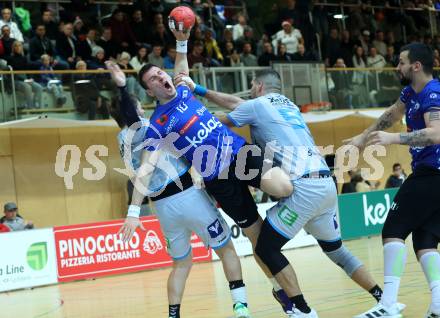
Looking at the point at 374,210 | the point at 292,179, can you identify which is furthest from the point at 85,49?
the point at 292,179

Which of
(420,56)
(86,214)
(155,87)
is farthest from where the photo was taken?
(86,214)

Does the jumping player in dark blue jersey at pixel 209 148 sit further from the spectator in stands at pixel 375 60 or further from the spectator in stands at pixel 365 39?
the spectator in stands at pixel 365 39

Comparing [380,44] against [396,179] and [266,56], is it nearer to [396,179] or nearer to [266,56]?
[396,179]

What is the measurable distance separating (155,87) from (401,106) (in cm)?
237

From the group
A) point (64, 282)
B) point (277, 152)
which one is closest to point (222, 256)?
point (277, 152)

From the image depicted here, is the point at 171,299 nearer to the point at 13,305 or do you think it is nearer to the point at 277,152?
the point at 277,152

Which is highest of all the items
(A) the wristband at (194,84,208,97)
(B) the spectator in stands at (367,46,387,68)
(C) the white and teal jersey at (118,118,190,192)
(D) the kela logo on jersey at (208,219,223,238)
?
(B) the spectator in stands at (367,46,387,68)

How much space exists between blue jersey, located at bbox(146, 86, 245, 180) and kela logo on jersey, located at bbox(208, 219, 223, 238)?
482mm

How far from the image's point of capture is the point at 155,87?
25.8ft

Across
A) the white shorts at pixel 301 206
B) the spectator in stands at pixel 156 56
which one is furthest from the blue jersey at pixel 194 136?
the spectator in stands at pixel 156 56

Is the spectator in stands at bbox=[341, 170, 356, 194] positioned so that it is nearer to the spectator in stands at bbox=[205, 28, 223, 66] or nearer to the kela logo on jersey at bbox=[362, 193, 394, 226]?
the kela logo on jersey at bbox=[362, 193, 394, 226]

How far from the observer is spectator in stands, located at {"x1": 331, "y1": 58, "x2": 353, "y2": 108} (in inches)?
918

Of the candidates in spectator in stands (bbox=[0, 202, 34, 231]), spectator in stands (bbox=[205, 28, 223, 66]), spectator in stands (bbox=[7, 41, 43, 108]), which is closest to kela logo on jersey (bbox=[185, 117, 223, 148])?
spectator in stands (bbox=[0, 202, 34, 231])

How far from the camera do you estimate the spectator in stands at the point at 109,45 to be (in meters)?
20.2
